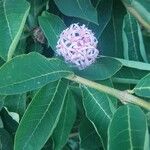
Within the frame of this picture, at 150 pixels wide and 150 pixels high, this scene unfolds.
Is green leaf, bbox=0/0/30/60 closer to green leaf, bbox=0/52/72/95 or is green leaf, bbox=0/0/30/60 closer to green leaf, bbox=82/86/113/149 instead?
green leaf, bbox=0/52/72/95

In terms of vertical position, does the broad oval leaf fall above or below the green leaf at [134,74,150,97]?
above

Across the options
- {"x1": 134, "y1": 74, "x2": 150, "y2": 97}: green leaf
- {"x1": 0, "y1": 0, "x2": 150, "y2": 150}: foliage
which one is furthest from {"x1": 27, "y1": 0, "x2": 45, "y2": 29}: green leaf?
{"x1": 134, "y1": 74, "x2": 150, "y2": 97}: green leaf

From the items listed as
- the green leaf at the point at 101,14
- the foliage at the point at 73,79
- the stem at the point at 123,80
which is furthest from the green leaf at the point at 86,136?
the green leaf at the point at 101,14

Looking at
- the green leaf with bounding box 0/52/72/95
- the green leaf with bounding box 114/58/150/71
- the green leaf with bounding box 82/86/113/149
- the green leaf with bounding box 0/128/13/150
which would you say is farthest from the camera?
the green leaf with bounding box 0/128/13/150

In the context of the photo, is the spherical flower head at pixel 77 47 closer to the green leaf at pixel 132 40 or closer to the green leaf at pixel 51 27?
the green leaf at pixel 51 27

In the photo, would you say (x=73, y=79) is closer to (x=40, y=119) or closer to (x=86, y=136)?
(x=40, y=119)

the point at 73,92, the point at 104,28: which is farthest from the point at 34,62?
the point at 104,28
